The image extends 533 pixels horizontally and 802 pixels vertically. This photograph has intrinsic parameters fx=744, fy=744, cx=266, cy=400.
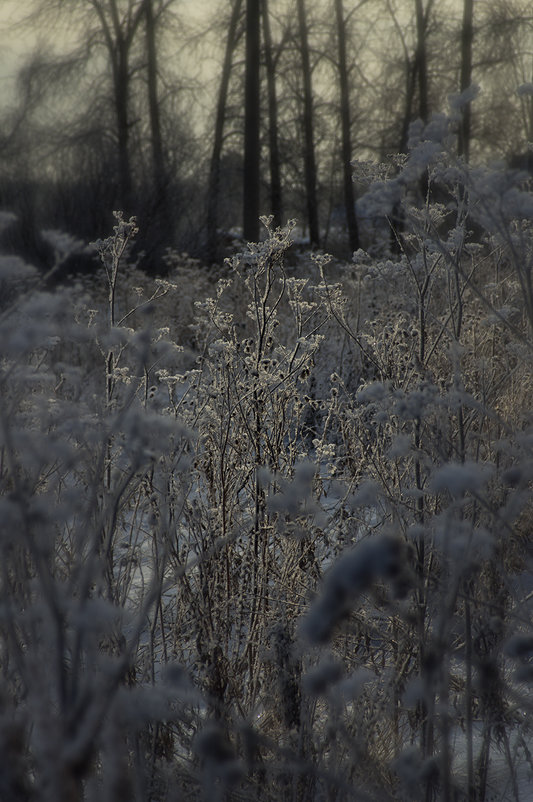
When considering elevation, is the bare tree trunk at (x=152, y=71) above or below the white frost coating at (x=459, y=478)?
above

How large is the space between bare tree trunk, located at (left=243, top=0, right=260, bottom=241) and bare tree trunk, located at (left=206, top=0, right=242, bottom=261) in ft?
1.94

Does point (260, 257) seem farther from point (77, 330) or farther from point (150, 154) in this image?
point (150, 154)

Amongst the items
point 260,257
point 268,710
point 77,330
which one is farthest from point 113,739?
point 260,257

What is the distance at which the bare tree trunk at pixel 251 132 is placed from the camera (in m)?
12.4

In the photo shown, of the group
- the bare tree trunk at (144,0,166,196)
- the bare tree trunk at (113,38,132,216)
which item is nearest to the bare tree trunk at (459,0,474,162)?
the bare tree trunk at (144,0,166,196)

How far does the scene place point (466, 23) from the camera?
1559 cm

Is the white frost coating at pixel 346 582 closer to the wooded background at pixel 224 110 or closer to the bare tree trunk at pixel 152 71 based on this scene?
the wooded background at pixel 224 110

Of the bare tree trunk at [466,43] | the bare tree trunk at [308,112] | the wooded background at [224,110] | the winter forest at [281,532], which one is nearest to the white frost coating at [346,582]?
the winter forest at [281,532]

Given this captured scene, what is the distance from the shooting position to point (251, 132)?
12430mm

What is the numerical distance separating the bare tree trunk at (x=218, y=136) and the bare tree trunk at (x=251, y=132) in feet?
1.94

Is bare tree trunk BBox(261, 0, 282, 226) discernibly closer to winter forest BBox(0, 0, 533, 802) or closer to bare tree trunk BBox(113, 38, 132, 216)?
bare tree trunk BBox(113, 38, 132, 216)

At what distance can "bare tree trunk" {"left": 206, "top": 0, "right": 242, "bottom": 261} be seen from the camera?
41.6 ft

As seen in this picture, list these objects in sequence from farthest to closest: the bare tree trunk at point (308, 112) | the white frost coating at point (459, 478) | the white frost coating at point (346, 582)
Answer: the bare tree trunk at point (308, 112) < the white frost coating at point (459, 478) < the white frost coating at point (346, 582)

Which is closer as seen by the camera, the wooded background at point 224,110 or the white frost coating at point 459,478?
the white frost coating at point 459,478
